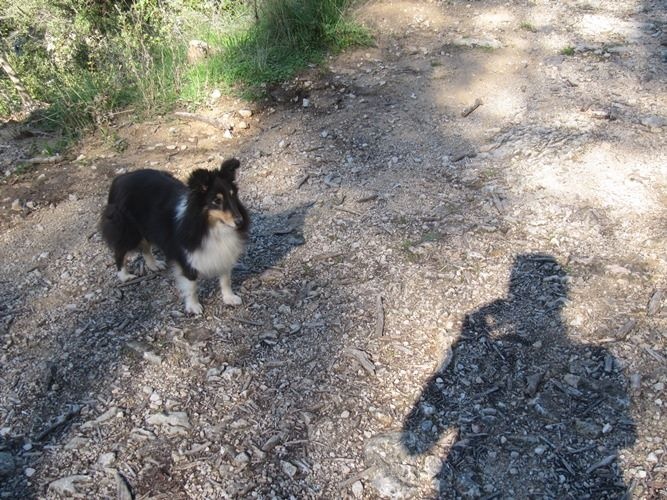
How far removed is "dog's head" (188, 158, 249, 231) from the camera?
3.63 meters

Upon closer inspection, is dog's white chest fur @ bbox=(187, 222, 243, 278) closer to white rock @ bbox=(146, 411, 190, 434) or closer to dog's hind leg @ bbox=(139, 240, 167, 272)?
dog's hind leg @ bbox=(139, 240, 167, 272)

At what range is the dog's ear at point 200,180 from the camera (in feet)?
11.7

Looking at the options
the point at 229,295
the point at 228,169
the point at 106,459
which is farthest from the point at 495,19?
the point at 106,459

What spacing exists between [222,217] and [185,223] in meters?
0.34

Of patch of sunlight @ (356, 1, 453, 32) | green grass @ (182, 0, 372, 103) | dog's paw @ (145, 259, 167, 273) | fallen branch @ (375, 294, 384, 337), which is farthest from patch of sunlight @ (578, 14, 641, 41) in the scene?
dog's paw @ (145, 259, 167, 273)

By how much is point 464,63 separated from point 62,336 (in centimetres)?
622

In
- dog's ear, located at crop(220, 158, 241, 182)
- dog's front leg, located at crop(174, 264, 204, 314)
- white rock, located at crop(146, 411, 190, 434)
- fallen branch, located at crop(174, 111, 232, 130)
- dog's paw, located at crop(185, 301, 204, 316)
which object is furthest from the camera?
fallen branch, located at crop(174, 111, 232, 130)

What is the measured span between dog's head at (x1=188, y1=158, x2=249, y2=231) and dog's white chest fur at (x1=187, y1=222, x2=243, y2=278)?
0.36ft

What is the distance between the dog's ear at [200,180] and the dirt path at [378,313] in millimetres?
1125

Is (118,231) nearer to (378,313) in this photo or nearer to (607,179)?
(378,313)

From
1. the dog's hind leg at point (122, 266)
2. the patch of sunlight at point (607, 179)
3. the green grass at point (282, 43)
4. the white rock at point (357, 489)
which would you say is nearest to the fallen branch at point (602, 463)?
the white rock at point (357, 489)

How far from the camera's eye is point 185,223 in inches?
152

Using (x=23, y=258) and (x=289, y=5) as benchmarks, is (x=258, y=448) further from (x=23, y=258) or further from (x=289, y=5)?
(x=289, y=5)

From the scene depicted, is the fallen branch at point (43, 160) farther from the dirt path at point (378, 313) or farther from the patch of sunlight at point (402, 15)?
the patch of sunlight at point (402, 15)
